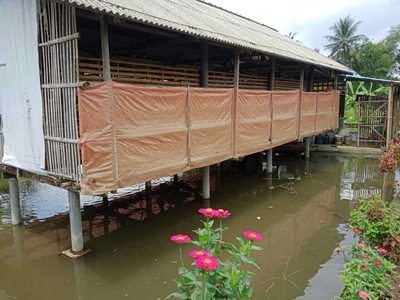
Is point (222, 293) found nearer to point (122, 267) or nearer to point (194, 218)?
point (122, 267)

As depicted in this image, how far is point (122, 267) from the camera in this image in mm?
5184

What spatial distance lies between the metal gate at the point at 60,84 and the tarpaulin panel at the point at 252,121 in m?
4.38

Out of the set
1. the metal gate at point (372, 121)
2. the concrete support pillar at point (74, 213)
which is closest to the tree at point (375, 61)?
the metal gate at point (372, 121)

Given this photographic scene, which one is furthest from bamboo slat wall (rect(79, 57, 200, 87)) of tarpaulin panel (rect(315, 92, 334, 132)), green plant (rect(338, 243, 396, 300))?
tarpaulin panel (rect(315, 92, 334, 132))

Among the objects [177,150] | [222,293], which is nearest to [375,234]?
[222,293]

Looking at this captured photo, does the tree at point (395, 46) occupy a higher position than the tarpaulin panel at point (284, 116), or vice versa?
the tree at point (395, 46)

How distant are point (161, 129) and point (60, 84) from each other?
1848mm

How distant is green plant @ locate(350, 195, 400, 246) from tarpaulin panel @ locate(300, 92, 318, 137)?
23.5ft

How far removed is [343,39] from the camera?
114 ft

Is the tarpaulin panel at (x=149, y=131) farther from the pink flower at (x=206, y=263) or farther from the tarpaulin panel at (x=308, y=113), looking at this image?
the tarpaulin panel at (x=308, y=113)

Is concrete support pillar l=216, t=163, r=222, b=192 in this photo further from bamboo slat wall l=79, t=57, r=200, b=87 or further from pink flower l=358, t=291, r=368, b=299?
pink flower l=358, t=291, r=368, b=299

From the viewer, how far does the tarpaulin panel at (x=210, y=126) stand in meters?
6.62

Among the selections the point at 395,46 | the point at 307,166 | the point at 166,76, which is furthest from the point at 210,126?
the point at 395,46

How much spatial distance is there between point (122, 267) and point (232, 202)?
402 cm
